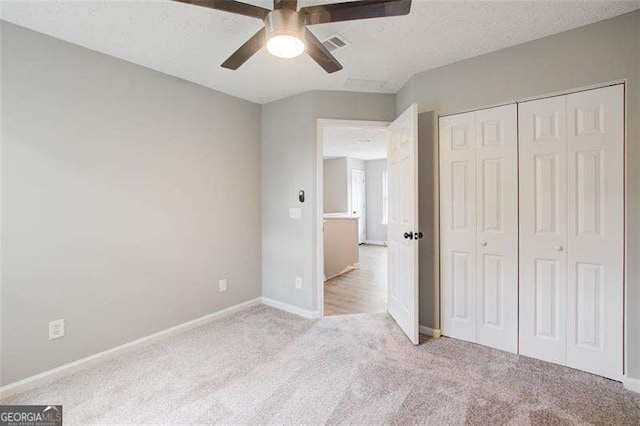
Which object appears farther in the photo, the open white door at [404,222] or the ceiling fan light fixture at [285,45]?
the open white door at [404,222]

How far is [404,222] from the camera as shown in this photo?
2.64 meters

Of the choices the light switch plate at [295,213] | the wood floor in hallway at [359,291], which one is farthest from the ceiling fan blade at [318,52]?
the wood floor in hallway at [359,291]

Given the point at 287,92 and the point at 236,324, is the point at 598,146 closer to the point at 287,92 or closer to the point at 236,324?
the point at 287,92

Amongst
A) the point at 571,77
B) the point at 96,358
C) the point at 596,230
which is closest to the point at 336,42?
the point at 571,77

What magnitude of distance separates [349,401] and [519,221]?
1.83 meters

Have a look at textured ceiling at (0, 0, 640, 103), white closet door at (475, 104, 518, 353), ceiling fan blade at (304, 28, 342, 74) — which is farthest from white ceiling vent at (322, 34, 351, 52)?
white closet door at (475, 104, 518, 353)

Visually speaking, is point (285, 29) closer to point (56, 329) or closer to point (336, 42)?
point (336, 42)

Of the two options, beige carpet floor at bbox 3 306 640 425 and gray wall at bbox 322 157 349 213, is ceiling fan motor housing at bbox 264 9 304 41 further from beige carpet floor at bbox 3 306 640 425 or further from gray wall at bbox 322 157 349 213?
gray wall at bbox 322 157 349 213

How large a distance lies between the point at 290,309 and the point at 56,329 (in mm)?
1965

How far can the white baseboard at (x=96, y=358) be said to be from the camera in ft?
6.18

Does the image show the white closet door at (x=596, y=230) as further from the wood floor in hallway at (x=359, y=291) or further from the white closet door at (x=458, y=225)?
the wood floor in hallway at (x=359, y=291)

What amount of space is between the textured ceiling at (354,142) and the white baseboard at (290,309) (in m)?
2.46

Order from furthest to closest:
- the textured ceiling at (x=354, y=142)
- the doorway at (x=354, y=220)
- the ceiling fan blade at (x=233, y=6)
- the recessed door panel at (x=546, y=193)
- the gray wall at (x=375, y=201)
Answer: the gray wall at (x=375, y=201) < the textured ceiling at (x=354, y=142) < the doorway at (x=354, y=220) < the recessed door panel at (x=546, y=193) < the ceiling fan blade at (x=233, y=6)


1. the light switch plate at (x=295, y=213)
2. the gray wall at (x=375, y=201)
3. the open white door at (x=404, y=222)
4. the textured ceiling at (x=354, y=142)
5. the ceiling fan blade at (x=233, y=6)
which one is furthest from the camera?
the gray wall at (x=375, y=201)
